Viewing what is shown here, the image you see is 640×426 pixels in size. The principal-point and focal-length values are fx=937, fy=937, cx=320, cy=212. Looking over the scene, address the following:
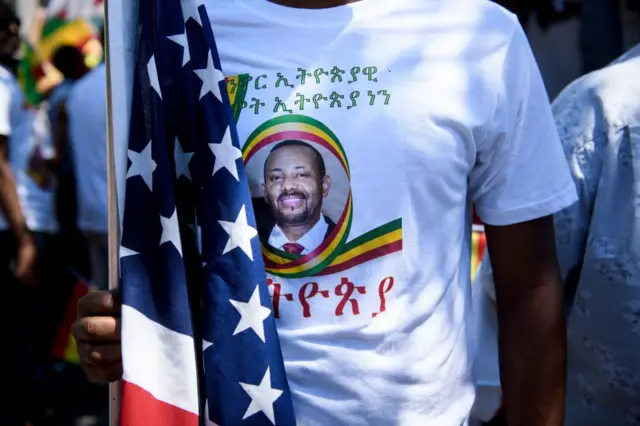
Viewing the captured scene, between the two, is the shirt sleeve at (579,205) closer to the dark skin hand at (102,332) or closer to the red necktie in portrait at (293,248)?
the red necktie in portrait at (293,248)

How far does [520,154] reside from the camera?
1.68m

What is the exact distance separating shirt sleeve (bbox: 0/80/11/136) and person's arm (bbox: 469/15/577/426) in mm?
3189

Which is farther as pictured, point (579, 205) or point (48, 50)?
point (48, 50)

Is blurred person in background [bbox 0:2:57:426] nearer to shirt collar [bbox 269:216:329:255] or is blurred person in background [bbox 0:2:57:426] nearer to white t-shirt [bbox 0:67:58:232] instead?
white t-shirt [bbox 0:67:58:232]

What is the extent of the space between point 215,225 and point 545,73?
122 inches

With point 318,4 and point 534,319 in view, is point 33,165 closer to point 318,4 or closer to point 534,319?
point 318,4

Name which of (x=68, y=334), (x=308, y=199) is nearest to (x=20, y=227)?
(x=68, y=334)

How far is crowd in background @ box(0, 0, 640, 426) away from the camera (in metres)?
4.50

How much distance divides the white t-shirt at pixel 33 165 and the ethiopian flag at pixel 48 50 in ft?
1.39

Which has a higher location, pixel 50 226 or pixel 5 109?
pixel 5 109

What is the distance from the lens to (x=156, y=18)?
1.59m

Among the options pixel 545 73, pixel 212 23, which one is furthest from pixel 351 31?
pixel 545 73

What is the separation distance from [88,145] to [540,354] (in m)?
3.28

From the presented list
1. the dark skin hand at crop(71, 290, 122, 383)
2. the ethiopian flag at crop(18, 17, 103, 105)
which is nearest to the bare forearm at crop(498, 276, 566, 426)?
the dark skin hand at crop(71, 290, 122, 383)
